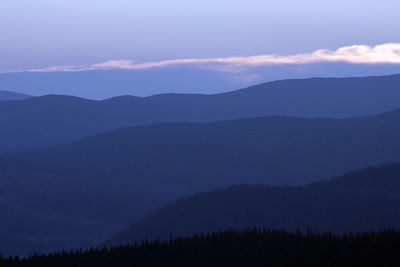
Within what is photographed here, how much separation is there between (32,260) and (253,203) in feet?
392

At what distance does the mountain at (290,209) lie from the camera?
145 m

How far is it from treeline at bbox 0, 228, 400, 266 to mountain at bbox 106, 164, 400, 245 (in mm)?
78788

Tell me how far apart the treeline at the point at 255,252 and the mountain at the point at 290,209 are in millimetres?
78788

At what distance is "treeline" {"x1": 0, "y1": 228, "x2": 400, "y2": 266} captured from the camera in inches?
1618

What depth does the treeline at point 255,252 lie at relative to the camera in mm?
41094

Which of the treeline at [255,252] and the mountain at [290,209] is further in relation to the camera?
the mountain at [290,209]

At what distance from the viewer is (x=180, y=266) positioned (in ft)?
172

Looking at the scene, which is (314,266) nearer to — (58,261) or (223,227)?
(58,261)

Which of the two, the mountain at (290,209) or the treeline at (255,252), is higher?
the mountain at (290,209)

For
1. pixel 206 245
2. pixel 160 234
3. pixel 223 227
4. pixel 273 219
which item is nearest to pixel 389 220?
pixel 273 219

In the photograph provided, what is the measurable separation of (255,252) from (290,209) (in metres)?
109

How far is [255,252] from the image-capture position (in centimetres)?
5159

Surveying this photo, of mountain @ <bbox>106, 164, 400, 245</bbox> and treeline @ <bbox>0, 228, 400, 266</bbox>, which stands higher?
mountain @ <bbox>106, 164, 400, 245</bbox>

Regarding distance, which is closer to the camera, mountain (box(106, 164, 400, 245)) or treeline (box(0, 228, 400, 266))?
treeline (box(0, 228, 400, 266))
